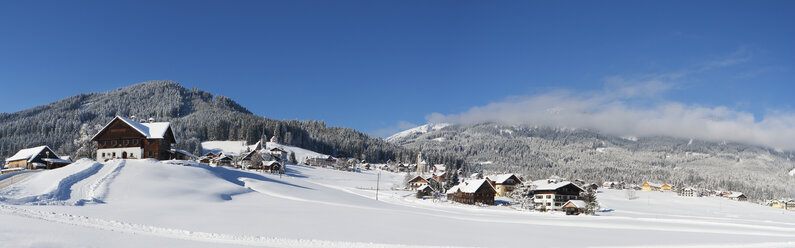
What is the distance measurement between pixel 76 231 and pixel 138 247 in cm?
492

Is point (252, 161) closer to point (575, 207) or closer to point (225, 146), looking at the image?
point (575, 207)

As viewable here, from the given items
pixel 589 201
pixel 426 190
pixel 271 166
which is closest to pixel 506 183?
pixel 426 190

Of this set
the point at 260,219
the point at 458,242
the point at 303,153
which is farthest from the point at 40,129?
the point at 458,242

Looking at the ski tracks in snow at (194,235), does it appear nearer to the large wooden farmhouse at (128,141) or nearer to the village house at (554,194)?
the large wooden farmhouse at (128,141)

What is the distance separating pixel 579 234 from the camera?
114 feet

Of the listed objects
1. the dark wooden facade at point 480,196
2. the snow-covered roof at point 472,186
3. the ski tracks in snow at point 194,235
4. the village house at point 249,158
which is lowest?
the dark wooden facade at point 480,196

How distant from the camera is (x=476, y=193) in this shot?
273ft

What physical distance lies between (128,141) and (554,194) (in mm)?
70401

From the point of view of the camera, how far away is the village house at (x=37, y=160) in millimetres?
70062

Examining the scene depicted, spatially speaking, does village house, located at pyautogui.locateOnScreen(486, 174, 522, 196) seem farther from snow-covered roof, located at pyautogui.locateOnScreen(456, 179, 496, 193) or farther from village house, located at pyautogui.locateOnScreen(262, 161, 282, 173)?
village house, located at pyautogui.locateOnScreen(262, 161, 282, 173)

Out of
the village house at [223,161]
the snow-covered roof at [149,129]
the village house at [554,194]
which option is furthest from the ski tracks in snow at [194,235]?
the village house at [223,161]

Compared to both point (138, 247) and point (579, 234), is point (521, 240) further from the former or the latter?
point (138, 247)

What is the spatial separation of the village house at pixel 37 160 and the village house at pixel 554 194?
80030 mm

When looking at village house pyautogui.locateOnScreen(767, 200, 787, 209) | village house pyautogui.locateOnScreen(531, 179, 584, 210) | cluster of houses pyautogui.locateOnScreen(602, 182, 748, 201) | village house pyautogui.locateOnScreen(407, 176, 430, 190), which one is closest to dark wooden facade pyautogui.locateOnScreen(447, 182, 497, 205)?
village house pyautogui.locateOnScreen(531, 179, 584, 210)
